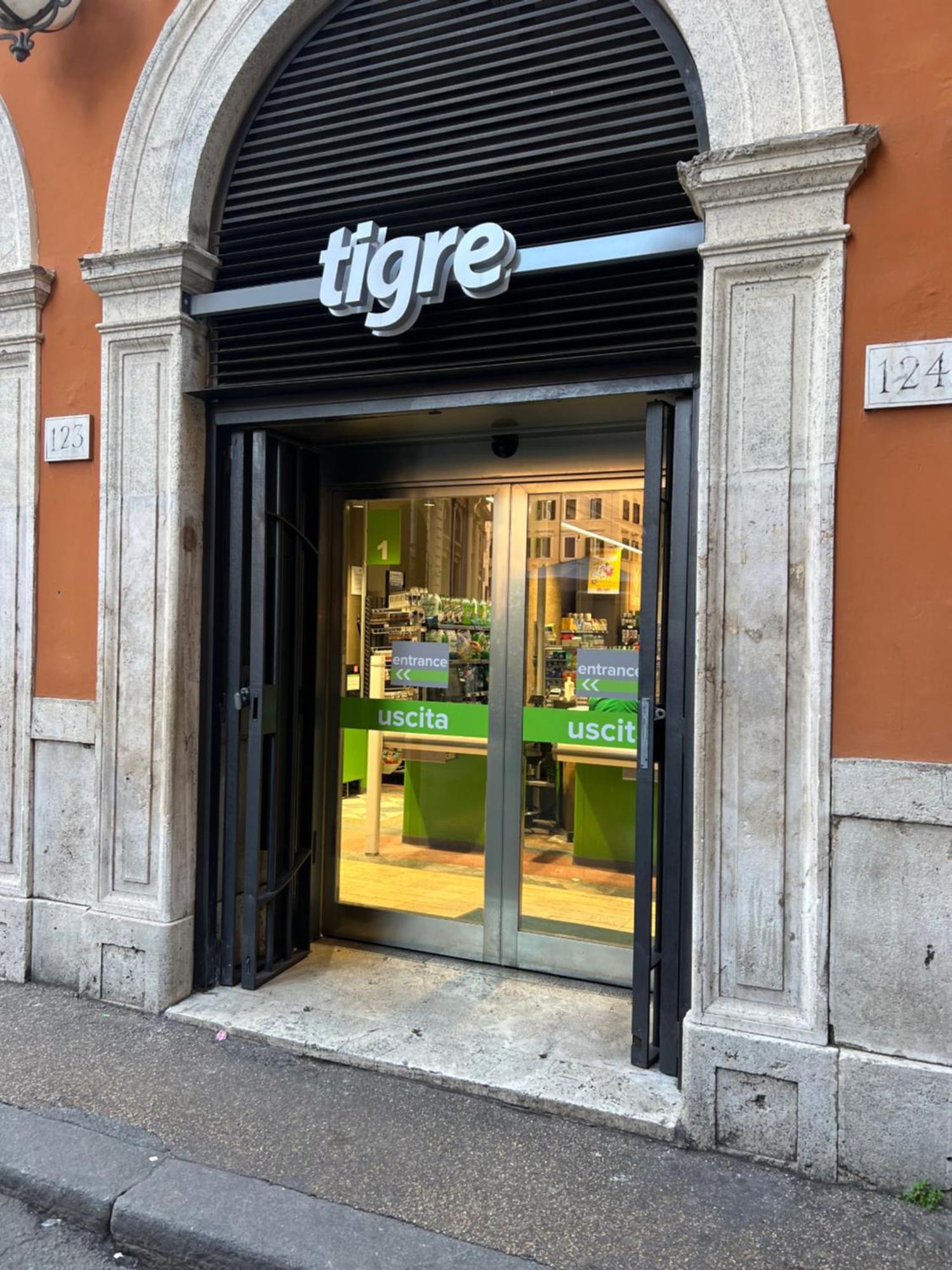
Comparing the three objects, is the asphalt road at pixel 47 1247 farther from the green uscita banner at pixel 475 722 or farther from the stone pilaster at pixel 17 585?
the green uscita banner at pixel 475 722

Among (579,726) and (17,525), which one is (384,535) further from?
(17,525)

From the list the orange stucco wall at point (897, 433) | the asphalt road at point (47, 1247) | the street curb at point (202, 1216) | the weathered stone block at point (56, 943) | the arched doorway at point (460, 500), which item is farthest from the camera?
the weathered stone block at point (56, 943)

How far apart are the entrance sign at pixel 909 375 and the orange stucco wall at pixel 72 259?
3.79m

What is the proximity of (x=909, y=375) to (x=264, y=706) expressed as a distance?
10.8 ft

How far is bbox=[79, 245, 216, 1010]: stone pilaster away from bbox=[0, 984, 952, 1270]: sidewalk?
2.11ft

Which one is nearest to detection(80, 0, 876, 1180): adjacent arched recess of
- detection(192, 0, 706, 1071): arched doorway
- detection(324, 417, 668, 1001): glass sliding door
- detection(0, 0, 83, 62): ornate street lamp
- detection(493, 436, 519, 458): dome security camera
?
detection(192, 0, 706, 1071): arched doorway

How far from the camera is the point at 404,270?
4.04m

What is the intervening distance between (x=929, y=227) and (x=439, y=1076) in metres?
3.82

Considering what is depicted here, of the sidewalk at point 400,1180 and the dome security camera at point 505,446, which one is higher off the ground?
the dome security camera at point 505,446

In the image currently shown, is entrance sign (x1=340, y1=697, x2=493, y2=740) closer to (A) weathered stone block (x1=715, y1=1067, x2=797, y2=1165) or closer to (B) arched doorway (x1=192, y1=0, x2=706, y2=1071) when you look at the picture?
(B) arched doorway (x1=192, y1=0, x2=706, y2=1071)

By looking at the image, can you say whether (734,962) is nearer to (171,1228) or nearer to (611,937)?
(611,937)

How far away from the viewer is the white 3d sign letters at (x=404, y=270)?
12.7 feet

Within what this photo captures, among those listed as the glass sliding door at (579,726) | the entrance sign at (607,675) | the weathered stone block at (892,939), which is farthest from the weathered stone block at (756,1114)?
the entrance sign at (607,675)

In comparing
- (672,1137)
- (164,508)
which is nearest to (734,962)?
(672,1137)
